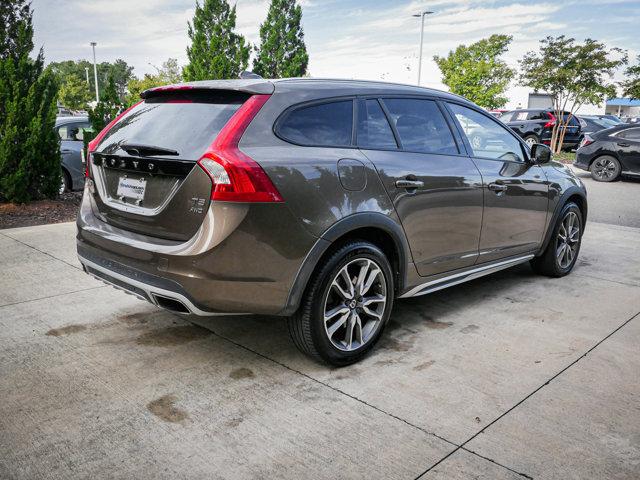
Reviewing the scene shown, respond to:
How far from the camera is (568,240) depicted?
18.0 feet

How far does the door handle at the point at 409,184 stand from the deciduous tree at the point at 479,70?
25.1 m

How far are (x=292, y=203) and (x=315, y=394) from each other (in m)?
1.05

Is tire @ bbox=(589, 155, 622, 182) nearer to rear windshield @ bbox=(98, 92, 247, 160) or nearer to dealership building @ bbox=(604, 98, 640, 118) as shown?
rear windshield @ bbox=(98, 92, 247, 160)

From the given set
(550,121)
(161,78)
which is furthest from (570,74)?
(161,78)

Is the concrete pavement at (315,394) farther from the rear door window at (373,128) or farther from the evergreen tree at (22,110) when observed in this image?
the evergreen tree at (22,110)

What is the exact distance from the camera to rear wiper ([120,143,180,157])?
307cm

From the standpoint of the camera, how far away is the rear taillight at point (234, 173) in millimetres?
2807

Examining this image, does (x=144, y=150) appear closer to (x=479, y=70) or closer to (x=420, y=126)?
(x=420, y=126)

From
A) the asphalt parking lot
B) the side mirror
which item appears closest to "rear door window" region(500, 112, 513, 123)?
the side mirror

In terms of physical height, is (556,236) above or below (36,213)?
above

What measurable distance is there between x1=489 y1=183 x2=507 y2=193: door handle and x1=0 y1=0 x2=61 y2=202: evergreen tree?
706cm

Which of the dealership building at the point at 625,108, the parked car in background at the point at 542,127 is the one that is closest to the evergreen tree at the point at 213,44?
the parked car in background at the point at 542,127

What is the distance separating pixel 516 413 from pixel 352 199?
1435 mm

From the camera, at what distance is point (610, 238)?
24.1ft
